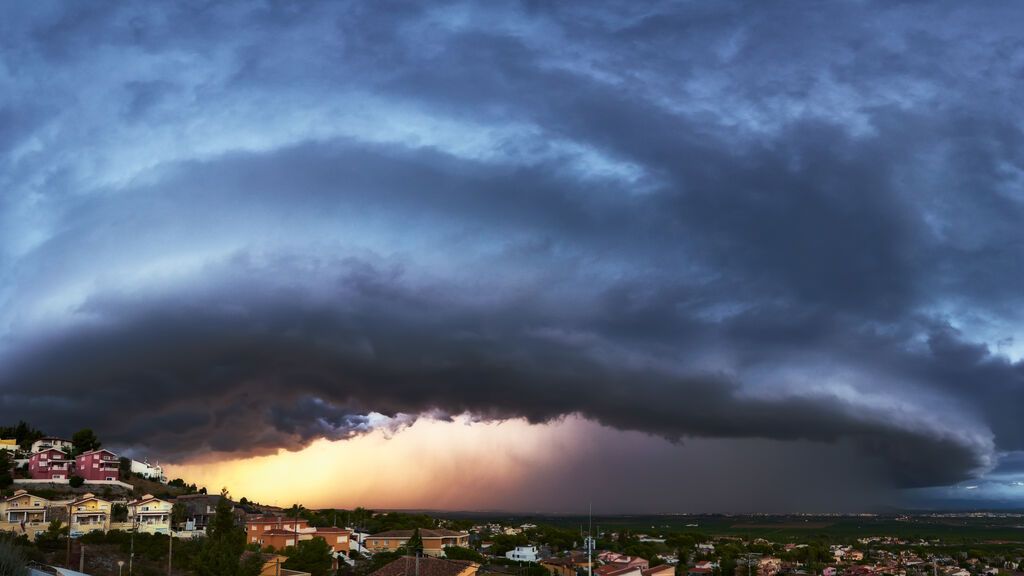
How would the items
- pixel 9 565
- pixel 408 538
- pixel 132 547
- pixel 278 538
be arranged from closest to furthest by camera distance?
pixel 9 565
pixel 132 547
pixel 278 538
pixel 408 538

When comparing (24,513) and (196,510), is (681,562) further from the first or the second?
(24,513)

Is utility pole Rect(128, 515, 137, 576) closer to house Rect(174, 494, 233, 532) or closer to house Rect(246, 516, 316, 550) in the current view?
house Rect(174, 494, 233, 532)

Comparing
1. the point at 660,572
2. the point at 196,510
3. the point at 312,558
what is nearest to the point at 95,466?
the point at 196,510

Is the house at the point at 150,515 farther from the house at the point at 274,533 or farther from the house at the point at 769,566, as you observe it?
the house at the point at 769,566

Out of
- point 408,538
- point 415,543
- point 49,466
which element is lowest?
point 408,538

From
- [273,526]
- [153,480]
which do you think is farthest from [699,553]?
[153,480]

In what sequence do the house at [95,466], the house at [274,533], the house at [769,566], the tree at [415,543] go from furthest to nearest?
1. the house at [769,566]
2. the house at [95,466]
3. the tree at [415,543]
4. the house at [274,533]

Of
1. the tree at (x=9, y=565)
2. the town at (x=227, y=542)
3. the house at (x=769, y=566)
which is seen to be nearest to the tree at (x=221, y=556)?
the town at (x=227, y=542)
